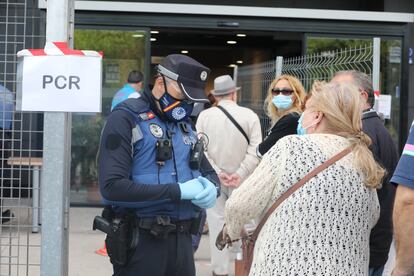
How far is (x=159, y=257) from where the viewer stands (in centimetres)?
346

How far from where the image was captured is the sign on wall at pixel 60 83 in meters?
3.48

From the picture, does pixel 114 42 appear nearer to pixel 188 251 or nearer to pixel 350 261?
pixel 188 251

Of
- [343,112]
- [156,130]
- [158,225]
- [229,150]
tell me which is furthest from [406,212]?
[229,150]

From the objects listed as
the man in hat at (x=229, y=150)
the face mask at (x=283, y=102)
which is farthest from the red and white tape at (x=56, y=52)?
the man in hat at (x=229, y=150)

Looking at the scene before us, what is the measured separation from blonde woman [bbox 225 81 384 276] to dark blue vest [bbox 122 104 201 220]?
2.03 ft

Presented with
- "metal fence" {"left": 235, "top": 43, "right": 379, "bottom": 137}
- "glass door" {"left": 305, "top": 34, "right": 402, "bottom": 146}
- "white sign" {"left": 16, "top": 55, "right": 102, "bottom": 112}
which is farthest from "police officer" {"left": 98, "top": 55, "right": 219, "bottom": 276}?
"glass door" {"left": 305, "top": 34, "right": 402, "bottom": 146}

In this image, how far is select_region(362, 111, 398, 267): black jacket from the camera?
3852 mm

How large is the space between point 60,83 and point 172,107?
1.94 ft

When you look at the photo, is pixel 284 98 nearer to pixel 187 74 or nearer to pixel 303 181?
pixel 187 74

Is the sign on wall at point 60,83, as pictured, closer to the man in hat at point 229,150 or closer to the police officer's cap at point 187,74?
the police officer's cap at point 187,74

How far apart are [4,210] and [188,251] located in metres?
1.90

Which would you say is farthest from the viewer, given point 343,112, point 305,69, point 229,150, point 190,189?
point 305,69

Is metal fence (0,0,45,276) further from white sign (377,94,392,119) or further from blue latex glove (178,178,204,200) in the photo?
white sign (377,94,392,119)

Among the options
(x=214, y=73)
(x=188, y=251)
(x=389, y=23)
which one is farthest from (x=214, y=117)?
(x=214, y=73)
